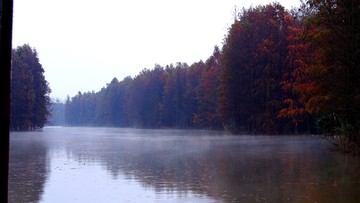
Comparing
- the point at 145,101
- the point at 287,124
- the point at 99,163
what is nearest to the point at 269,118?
the point at 287,124

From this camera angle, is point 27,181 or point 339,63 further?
point 339,63

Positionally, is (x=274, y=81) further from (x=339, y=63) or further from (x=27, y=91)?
(x=27, y=91)

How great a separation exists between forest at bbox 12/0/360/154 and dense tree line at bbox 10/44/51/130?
0.70 meters

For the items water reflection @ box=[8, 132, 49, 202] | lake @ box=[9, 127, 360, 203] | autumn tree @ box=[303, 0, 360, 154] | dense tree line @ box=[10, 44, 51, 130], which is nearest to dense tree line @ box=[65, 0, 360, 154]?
autumn tree @ box=[303, 0, 360, 154]

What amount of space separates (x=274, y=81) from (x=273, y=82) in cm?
18

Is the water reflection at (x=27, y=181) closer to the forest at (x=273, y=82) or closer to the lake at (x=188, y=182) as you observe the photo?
the lake at (x=188, y=182)

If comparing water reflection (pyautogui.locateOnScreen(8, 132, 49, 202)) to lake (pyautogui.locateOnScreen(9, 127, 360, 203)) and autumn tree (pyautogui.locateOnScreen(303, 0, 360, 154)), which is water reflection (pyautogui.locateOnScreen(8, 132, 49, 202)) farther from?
autumn tree (pyautogui.locateOnScreen(303, 0, 360, 154))

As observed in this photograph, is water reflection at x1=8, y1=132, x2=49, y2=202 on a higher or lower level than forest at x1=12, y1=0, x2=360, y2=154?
lower

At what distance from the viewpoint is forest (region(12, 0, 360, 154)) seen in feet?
82.3

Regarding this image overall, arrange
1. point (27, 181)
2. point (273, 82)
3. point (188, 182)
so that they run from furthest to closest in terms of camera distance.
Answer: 1. point (273, 82)
2. point (27, 181)
3. point (188, 182)

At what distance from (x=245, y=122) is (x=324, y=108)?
37800 mm

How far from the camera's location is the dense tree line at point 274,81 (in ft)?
82.2

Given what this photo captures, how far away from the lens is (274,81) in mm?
60469

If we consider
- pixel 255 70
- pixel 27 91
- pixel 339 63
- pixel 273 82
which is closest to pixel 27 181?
pixel 339 63
